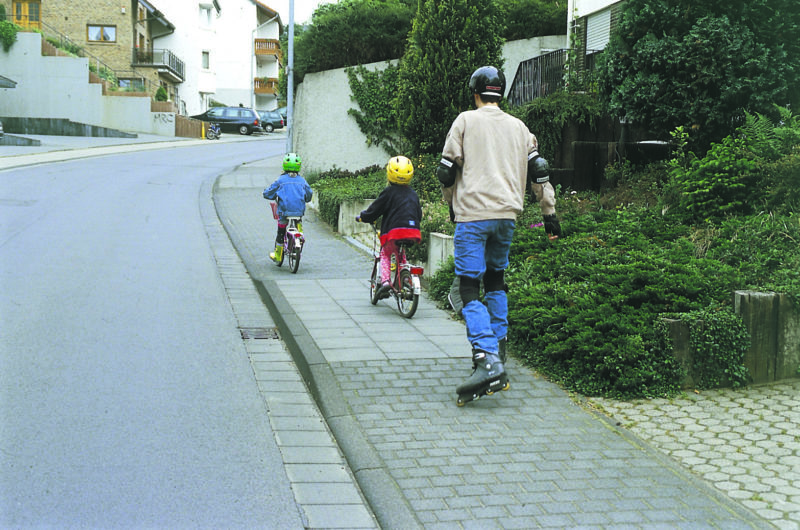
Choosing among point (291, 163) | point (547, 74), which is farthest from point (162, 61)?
point (291, 163)

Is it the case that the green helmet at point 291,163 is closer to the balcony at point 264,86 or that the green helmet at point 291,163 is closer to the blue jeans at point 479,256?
the blue jeans at point 479,256

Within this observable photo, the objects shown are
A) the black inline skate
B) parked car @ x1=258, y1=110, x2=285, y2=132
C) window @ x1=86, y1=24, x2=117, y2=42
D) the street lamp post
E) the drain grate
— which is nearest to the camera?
the black inline skate

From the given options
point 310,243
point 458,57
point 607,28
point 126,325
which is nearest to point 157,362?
point 126,325

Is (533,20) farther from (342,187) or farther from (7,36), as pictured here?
(7,36)

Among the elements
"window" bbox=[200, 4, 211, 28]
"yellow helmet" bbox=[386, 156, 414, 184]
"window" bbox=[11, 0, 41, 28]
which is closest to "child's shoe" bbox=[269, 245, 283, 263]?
"yellow helmet" bbox=[386, 156, 414, 184]

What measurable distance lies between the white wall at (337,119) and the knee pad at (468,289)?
49.4 ft

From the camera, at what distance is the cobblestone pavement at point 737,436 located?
4.18 metres

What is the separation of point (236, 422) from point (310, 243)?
8787 mm

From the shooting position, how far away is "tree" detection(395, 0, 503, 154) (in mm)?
15961

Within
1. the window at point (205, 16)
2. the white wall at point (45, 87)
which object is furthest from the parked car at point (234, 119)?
the window at point (205, 16)

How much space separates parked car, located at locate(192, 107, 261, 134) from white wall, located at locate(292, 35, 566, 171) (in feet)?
111

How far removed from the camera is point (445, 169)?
570 cm

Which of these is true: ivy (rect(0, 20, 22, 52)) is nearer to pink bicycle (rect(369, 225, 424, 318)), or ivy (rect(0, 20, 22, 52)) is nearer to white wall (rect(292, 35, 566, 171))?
white wall (rect(292, 35, 566, 171))

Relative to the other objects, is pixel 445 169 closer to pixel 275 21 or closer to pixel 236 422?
pixel 236 422
